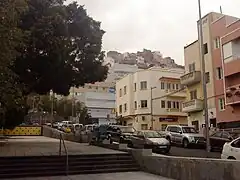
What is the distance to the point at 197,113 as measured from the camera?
37.5 meters

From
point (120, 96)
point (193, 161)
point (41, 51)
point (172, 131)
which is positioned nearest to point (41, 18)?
point (41, 51)

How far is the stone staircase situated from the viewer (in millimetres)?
13180

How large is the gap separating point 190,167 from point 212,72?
2510 centimetres

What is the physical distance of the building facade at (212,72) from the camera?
1295 inches

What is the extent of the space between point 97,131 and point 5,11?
12.8 meters

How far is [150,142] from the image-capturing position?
68.6 feet

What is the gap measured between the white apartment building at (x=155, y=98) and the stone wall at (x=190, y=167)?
38.5 metres

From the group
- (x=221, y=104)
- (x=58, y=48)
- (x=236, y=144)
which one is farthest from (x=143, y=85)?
(x=236, y=144)

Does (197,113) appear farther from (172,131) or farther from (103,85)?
(103,85)

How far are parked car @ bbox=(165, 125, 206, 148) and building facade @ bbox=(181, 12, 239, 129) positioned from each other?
6654 millimetres

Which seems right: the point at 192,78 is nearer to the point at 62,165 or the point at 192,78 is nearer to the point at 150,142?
the point at 150,142

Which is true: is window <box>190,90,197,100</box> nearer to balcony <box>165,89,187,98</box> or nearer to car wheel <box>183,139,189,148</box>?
balcony <box>165,89,187,98</box>

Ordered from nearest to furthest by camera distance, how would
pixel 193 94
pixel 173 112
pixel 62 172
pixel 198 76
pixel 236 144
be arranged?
pixel 236 144
pixel 62 172
pixel 198 76
pixel 193 94
pixel 173 112

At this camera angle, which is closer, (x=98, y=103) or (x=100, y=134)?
(x=100, y=134)
